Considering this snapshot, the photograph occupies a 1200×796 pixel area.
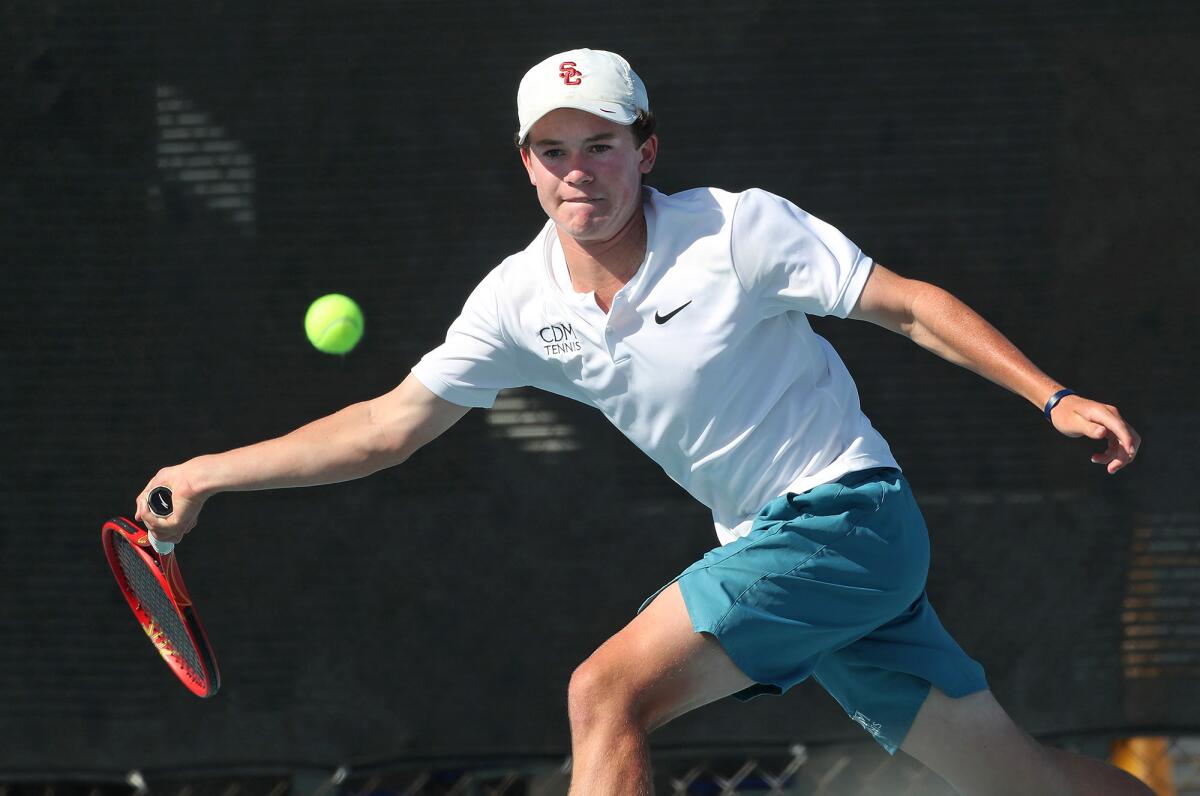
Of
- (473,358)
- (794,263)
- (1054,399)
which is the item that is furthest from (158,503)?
(1054,399)

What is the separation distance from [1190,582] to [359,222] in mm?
1856

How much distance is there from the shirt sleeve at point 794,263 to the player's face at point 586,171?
0.57 feet

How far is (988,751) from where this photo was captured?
2.30 meters

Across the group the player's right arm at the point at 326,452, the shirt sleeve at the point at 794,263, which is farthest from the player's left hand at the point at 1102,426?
the player's right arm at the point at 326,452

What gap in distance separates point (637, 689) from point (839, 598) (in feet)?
1.11

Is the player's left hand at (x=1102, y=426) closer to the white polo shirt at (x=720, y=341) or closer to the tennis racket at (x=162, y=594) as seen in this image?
the white polo shirt at (x=720, y=341)

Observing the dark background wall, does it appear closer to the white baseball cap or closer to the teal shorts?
the teal shorts

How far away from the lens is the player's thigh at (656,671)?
200 cm

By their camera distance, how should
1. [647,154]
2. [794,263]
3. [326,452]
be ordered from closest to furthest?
[794,263] → [647,154] → [326,452]

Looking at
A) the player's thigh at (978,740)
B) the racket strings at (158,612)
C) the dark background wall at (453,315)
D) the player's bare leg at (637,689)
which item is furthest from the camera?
the dark background wall at (453,315)

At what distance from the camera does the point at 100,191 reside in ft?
10.2

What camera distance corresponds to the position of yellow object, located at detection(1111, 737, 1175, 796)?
3.10m

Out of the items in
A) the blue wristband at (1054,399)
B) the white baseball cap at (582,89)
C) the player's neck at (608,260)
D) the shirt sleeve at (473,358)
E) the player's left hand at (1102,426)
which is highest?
the white baseball cap at (582,89)

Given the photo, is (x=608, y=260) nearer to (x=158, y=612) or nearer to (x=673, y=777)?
(x=158, y=612)
